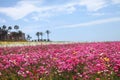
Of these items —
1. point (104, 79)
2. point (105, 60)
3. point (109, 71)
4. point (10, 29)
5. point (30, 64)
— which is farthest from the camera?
point (10, 29)

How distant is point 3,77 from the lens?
9781mm

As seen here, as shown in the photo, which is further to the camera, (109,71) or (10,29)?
(10,29)

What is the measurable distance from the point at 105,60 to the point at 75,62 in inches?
43.1

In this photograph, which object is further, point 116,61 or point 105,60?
point 105,60

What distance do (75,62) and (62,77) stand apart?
0.72 metres

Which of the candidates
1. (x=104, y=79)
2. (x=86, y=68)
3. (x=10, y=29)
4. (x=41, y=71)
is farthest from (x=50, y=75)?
(x=10, y=29)

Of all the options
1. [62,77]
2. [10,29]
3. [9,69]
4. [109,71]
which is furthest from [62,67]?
[10,29]

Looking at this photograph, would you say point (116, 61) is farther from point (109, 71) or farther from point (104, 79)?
point (104, 79)

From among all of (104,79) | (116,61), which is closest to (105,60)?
(116,61)

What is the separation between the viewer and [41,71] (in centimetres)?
938

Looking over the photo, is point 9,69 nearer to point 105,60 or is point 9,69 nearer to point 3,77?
point 3,77

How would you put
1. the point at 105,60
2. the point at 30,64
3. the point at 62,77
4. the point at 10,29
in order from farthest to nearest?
the point at 10,29 < the point at 30,64 < the point at 105,60 < the point at 62,77

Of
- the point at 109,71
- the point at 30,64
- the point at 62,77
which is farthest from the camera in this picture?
the point at 30,64

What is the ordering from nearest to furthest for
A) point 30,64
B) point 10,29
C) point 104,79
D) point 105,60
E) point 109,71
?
point 104,79 → point 109,71 → point 105,60 → point 30,64 → point 10,29
